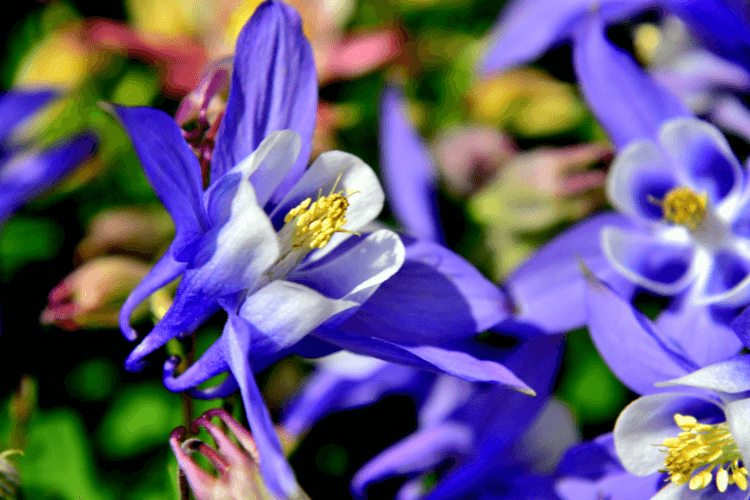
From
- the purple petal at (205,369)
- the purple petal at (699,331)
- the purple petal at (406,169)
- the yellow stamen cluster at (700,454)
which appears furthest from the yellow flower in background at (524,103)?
the purple petal at (205,369)

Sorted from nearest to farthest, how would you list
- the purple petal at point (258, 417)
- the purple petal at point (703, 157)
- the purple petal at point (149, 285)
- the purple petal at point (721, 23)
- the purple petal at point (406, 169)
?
the purple petal at point (258, 417), the purple petal at point (149, 285), the purple petal at point (703, 157), the purple petal at point (721, 23), the purple petal at point (406, 169)

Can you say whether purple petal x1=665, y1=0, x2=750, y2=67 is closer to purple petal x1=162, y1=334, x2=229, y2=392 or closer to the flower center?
the flower center

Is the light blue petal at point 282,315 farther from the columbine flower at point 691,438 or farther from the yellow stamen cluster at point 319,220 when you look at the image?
the columbine flower at point 691,438

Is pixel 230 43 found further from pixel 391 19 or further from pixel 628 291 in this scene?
pixel 628 291

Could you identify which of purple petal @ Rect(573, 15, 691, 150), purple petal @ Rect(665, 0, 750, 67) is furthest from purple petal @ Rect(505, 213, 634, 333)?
purple petal @ Rect(665, 0, 750, 67)

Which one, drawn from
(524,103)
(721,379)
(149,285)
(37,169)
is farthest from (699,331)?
(37,169)

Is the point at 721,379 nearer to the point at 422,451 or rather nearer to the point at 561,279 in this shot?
the point at 561,279
